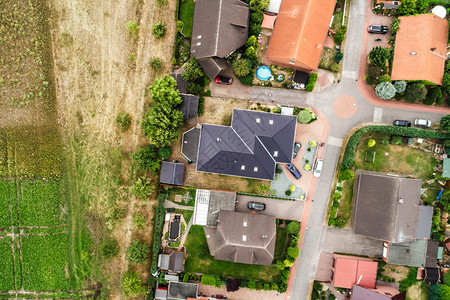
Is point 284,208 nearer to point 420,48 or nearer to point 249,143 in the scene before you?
point 249,143

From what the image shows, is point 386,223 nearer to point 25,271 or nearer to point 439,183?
point 439,183

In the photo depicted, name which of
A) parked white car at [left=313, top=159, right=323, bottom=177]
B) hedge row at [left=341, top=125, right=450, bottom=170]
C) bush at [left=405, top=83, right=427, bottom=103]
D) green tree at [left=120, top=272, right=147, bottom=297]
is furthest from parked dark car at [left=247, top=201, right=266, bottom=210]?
bush at [left=405, top=83, right=427, bottom=103]

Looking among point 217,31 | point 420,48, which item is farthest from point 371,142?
point 217,31

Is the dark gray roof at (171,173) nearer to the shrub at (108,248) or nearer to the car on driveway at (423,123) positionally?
the shrub at (108,248)

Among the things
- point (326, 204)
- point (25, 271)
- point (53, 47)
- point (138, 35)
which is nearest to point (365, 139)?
point (326, 204)

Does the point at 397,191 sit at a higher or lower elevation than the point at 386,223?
higher

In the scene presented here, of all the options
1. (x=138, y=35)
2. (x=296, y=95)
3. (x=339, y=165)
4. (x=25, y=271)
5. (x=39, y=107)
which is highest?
(x=138, y=35)

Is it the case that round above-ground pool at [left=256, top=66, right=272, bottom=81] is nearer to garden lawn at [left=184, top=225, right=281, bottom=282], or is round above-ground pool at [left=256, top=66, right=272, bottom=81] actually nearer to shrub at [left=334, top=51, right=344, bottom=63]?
shrub at [left=334, top=51, right=344, bottom=63]
